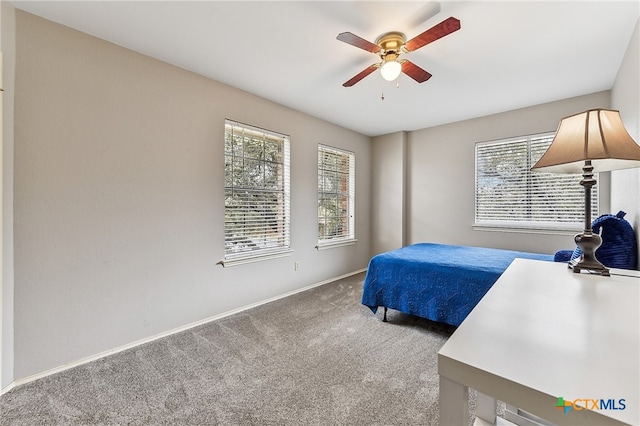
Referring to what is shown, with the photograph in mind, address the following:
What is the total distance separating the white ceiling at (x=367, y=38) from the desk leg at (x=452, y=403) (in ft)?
6.83

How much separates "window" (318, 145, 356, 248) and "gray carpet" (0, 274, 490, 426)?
68.8 inches

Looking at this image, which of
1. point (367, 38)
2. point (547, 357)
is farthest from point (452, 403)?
point (367, 38)

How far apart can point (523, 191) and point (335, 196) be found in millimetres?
2578

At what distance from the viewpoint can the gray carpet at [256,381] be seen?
59.2 inches

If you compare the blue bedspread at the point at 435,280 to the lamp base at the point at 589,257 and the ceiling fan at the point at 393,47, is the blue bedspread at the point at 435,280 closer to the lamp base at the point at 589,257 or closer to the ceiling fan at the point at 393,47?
the lamp base at the point at 589,257

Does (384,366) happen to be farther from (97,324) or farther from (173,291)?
(97,324)

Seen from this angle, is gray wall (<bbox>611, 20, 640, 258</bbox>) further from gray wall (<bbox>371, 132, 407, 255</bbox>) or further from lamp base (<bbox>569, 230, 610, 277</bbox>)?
gray wall (<bbox>371, 132, 407, 255</bbox>)

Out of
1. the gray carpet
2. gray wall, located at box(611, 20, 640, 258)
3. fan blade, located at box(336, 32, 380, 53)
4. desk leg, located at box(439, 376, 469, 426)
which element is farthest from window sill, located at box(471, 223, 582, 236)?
desk leg, located at box(439, 376, 469, 426)

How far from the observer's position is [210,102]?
9.03 feet

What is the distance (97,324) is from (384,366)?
224cm

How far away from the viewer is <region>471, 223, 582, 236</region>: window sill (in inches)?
126

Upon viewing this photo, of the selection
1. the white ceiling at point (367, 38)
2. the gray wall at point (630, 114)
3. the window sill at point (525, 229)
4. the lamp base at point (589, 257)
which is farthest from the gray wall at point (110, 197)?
the gray wall at point (630, 114)

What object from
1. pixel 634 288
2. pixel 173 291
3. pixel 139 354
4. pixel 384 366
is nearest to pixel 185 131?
pixel 173 291

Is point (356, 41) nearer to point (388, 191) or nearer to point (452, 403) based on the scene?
point (452, 403)
